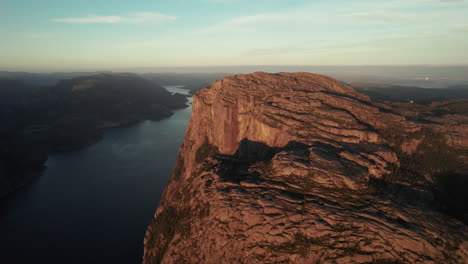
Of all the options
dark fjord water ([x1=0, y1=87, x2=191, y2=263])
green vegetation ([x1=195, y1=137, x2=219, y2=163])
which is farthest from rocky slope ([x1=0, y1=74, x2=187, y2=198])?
green vegetation ([x1=195, y1=137, x2=219, y2=163])

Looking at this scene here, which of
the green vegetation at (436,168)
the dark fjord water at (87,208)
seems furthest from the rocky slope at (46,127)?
the green vegetation at (436,168)

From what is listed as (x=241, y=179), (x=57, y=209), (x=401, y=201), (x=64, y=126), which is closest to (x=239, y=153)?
(x=241, y=179)

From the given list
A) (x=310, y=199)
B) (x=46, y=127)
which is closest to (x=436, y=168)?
(x=310, y=199)

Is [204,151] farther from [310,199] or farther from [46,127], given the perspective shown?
[46,127]

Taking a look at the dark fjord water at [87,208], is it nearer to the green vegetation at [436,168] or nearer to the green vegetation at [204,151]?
the green vegetation at [204,151]

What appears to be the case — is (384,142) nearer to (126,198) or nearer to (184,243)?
(184,243)

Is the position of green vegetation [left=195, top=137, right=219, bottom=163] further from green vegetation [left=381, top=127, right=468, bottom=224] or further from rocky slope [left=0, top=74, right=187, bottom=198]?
rocky slope [left=0, top=74, right=187, bottom=198]
